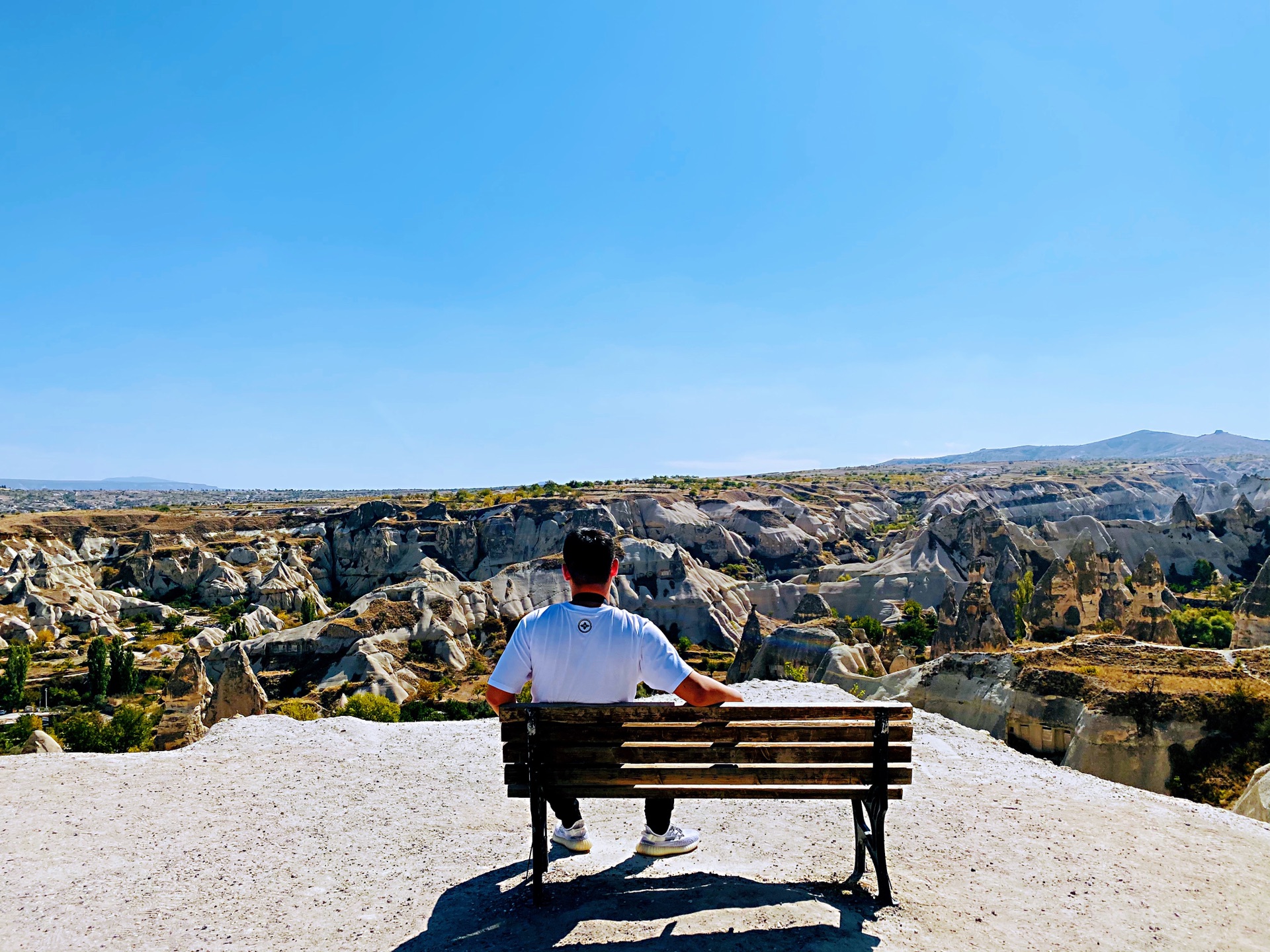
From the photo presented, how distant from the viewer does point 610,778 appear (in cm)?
429

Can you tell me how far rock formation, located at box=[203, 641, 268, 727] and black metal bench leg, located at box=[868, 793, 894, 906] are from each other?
21940 millimetres

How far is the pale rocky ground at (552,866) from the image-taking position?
4.27 metres

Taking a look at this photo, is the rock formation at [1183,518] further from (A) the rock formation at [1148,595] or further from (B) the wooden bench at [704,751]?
(B) the wooden bench at [704,751]

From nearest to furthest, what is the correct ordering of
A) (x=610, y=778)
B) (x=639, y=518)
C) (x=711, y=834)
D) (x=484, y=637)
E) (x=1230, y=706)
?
(x=610, y=778) < (x=711, y=834) < (x=1230, y=706) < (x=484, y=637) < (x=639, y=518)

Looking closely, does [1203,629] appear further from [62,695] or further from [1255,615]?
[62,695]

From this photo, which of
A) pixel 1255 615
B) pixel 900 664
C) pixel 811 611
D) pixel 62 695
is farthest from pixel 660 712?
pixel 62 695

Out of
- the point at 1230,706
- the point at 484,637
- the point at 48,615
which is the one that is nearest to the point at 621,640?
the point at 1230,706

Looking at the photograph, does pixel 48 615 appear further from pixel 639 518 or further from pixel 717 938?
pixel 717 938

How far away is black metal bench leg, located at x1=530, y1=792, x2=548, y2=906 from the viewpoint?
4.43m

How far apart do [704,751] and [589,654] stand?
80 cm

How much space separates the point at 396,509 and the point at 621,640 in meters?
84.7

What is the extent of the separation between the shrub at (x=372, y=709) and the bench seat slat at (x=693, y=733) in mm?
22934

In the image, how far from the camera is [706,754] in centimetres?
427

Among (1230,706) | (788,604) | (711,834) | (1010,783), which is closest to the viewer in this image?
(711,834)
